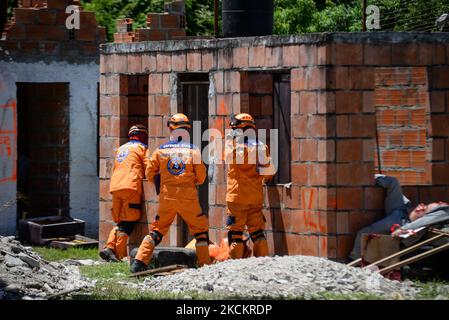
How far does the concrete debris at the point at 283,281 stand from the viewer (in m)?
13.2

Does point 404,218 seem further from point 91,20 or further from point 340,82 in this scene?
point 91,20

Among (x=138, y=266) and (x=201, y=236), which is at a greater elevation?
(x=201, y=236)

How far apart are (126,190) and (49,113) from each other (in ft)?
13.2

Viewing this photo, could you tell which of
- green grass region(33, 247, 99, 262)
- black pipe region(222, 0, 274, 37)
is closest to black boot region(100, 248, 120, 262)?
green grass region(33, 247, 99, 262)

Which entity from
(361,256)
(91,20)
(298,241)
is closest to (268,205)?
(298,241)

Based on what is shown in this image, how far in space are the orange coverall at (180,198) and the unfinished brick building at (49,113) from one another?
4.98 meters

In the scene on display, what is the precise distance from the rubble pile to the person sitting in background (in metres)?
3.19

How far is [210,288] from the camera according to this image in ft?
44.5

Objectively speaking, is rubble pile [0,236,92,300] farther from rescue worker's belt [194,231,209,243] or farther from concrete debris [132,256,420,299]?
rescue worker's belt [194,231,209,243]

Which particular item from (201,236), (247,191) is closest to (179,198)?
(201,236)

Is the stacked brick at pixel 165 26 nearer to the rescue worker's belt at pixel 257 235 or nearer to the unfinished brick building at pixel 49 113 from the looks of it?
the unfinished brick building at pixel 49 113

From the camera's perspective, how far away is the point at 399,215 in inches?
579

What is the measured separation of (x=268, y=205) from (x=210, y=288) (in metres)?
2.33

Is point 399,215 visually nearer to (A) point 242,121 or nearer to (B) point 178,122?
(A) point 242,121
